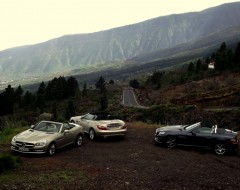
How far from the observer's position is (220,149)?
55.7ft

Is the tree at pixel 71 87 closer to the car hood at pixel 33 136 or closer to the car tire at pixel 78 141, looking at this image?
the car tire at pixel 78 141

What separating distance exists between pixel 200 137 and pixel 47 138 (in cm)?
777

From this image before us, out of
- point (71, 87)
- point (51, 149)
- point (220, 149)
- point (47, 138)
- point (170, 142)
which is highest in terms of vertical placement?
point (47, 138)

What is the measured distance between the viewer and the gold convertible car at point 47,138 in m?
15.0

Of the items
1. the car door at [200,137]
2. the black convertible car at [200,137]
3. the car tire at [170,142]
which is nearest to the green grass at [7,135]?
the black convertible car at [200,137]

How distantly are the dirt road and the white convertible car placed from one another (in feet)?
3.42

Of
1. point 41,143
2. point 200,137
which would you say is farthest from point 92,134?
point 200,137

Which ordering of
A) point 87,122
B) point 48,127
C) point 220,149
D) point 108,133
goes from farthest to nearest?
point 87,122, point 108,133, point 48,127, point 220,149

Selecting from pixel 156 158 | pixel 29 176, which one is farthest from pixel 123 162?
pixel 29 176

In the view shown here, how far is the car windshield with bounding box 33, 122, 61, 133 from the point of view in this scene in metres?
16.8

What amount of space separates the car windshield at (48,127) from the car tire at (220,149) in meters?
8.08

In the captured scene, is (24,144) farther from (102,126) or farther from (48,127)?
(102,126)

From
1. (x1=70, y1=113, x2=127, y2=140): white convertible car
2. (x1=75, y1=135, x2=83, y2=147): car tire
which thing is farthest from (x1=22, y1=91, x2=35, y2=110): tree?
(x1=75, y1=135, x2=83, y2=147): car tire

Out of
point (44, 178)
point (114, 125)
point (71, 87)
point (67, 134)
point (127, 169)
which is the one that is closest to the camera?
point (44, 178)
